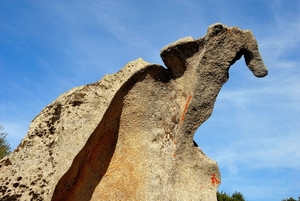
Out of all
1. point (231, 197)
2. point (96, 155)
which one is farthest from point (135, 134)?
point (231, 197)

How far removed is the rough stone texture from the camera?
518 cm

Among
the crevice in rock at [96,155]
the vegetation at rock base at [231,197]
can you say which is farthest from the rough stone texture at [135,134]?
the vegetation at rock base at [231,197]

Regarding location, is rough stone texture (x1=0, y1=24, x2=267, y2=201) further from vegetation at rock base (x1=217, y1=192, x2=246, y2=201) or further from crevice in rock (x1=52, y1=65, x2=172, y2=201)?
vegetation at rock base (x1=217, y1=192, x2=246, y2=201)

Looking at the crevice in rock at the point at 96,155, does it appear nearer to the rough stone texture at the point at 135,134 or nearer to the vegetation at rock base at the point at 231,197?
the rough stone texture at the point at 135,134

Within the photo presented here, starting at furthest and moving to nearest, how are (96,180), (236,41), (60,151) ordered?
(236,41), (96,180), (60,151)

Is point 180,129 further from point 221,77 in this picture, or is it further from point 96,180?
point 96,180

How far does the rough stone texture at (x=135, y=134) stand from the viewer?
518 centimetres

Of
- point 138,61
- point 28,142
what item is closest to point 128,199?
point 28,142

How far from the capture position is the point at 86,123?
529 centimetres

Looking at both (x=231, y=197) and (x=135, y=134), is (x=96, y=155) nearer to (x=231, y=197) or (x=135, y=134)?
(x=135, y=134)

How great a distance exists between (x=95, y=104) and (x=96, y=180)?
105cm

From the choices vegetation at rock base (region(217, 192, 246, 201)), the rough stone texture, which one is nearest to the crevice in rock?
the rough stone texture

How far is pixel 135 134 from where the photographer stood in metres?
5.75

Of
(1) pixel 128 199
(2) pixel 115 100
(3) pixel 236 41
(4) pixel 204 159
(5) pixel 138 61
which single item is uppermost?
(3) pixel 236 41
